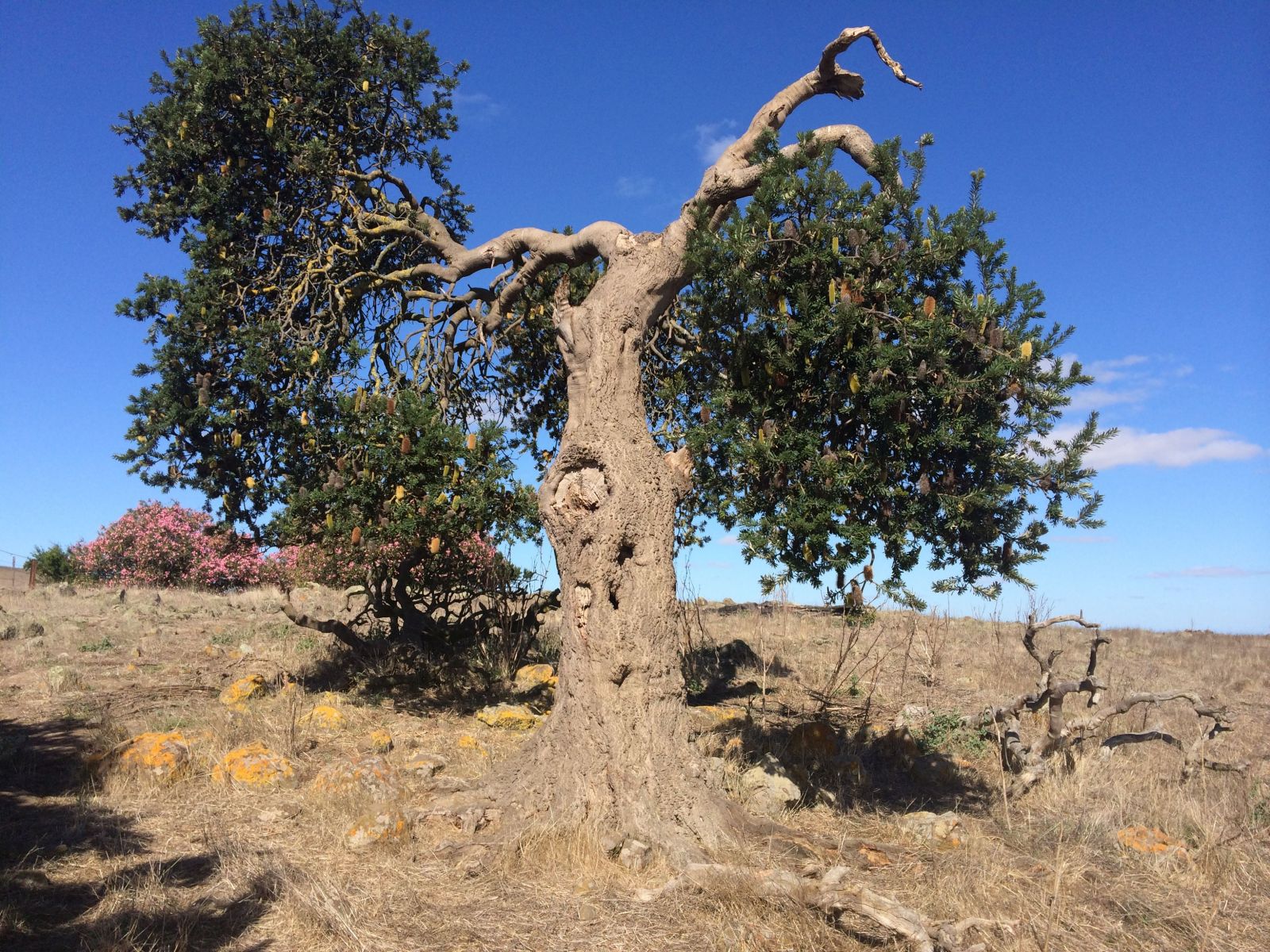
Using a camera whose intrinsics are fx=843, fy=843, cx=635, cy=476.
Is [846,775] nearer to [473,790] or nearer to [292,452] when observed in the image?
[473,790]

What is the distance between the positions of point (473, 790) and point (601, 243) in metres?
4.52

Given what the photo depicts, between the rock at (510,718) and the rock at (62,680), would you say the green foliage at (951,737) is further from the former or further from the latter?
the rock at (62,680)

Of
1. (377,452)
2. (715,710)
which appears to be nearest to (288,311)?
(377,452)

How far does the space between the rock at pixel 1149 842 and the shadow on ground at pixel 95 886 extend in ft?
18.7

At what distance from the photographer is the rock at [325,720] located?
8.53m

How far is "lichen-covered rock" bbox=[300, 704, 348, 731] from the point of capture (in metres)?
8.53

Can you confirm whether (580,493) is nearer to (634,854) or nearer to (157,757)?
(634,854)

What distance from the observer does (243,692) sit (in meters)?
9.51

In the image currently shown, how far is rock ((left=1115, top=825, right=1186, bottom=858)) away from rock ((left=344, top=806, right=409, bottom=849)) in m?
5.08

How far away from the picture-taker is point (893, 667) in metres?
13.2

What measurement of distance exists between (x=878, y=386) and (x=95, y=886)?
219 inches

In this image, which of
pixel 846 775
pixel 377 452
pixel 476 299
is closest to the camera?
pixel 846 775

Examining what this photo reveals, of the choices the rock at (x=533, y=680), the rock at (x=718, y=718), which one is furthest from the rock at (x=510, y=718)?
the rock at (x=718, y=718)

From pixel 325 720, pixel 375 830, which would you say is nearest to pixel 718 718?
pixel 325 720
